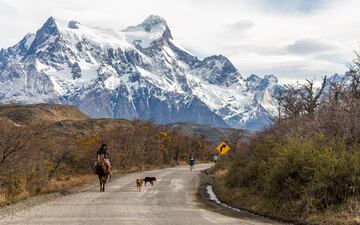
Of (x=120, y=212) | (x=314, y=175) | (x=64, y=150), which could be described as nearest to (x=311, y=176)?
(x=314, y=175)

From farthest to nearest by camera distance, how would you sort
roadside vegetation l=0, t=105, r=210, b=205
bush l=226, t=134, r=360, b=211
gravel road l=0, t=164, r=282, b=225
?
roadside vegetation l=0, t=105, r=210, b=205 → bush l=226, t=134, r=360, b=211 → gravel road l=0, t=164, r=282, b=225

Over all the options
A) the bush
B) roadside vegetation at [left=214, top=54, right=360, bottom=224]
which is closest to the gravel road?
roadside vegetation at [left=214, top=54, right=360, bottom=224]

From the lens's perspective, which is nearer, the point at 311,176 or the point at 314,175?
the point at 314,175

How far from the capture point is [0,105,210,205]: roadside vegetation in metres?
30.9

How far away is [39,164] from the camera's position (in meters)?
33.2

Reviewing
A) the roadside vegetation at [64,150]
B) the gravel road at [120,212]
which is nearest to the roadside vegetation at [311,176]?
the gravel road at [120,212]

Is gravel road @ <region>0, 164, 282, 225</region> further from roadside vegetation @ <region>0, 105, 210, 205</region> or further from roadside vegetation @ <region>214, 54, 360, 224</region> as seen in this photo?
roadside vegetation @ <region>0, 105, 210, 205</region>

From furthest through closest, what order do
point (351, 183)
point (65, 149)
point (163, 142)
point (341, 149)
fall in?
point (163, 142) → point (65, 149) → point (341, 149) → point (351, 183)

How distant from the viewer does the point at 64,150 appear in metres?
52.2

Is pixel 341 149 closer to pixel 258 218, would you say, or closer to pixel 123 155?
pixel 258 218

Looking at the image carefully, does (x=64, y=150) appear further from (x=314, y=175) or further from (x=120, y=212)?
(x=314, y=175)

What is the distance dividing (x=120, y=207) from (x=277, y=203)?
6.12 metres

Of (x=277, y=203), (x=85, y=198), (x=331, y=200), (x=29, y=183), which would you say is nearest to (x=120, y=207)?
(x=85, y=198)

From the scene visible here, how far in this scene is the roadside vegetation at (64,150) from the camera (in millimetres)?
30906
